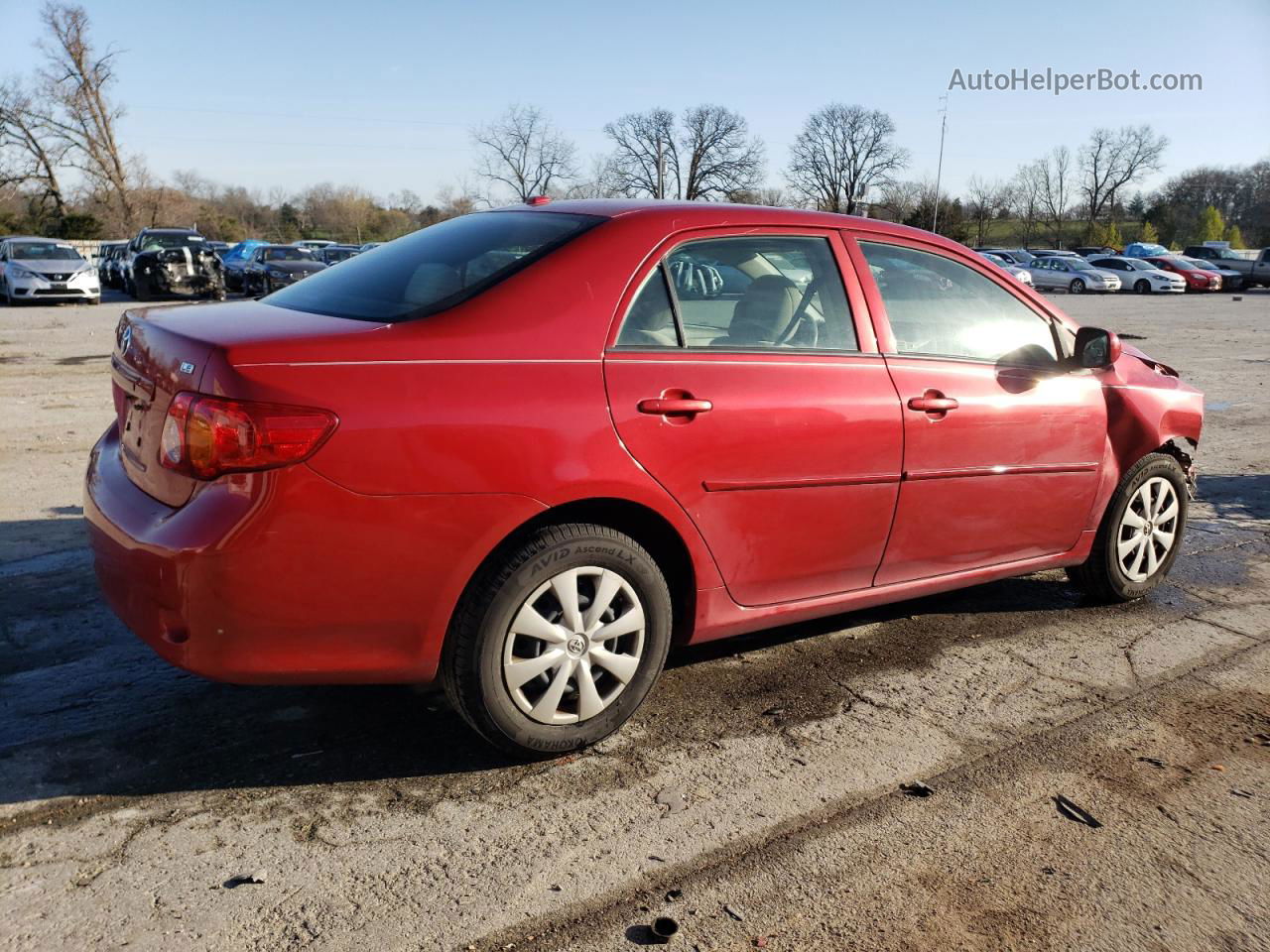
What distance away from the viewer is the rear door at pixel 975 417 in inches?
154

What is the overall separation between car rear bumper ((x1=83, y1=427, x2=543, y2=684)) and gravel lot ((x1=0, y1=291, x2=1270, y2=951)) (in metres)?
0.45

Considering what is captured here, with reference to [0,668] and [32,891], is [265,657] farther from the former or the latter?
[0,668]

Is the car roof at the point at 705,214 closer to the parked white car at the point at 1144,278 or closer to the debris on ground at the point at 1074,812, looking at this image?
the debris on ground at the point at 1074,812

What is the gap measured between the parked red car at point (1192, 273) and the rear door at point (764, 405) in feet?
146

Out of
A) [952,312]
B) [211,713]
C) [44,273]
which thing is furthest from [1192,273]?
[211,713]

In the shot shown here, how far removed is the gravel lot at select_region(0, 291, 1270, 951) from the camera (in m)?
2.50

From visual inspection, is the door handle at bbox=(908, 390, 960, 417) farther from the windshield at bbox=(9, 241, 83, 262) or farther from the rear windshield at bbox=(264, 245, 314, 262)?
the rear windshield at bbox=(264, 245, 314, 262)

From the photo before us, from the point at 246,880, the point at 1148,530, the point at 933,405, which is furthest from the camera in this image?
the point at 1148,530

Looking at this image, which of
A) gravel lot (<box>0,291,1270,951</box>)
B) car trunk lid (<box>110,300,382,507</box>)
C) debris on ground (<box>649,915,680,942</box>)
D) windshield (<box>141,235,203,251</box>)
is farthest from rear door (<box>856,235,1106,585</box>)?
windshield (<box>141,235,203,251</box>)

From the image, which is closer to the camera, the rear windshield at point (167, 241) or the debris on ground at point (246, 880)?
the debris on ground at point (246, 880)

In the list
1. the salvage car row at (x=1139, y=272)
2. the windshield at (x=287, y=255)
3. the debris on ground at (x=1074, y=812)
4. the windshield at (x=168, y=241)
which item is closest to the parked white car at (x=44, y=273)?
the windshield at (x=168, y=241)

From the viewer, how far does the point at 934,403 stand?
3879 millimetres

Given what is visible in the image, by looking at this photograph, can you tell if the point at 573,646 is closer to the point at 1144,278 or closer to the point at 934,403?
the point at 934,403

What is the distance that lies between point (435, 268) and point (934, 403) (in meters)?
1.86
